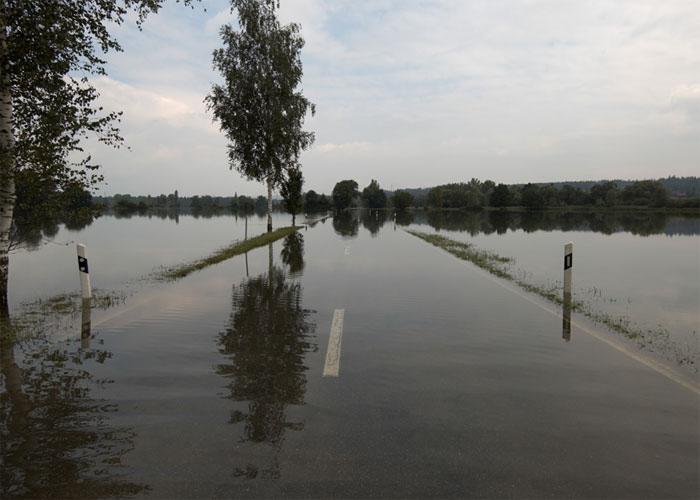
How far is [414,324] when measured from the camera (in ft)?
25.9

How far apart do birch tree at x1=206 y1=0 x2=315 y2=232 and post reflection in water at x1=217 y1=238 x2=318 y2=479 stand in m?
21.0

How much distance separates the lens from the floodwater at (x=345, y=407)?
127 inches

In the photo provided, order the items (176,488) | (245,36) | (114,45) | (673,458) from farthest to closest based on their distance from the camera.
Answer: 1. (245,36)
2. (114,45)
3. (673,458)
4. (176,488)

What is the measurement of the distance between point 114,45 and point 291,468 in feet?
29.9

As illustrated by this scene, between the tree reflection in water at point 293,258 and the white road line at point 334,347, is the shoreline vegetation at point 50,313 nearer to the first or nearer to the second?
the tree reflection in water at point 293,258

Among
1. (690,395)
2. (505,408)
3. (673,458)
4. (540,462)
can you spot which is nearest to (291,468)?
(540,462)

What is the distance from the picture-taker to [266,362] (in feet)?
19.0

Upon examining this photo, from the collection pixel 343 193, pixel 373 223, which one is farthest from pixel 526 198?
pixel 373 223

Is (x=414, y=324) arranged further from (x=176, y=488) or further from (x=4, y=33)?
(x=4, y=33)

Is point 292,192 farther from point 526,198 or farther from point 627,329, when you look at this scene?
point 526,198

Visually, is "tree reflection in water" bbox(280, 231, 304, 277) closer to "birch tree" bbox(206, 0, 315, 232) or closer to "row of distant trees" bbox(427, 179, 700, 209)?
"birch tree" bbox(206, 0, 315, 232)

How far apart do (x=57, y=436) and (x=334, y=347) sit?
3.67 meters

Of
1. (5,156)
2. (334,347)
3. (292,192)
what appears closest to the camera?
(334,347)

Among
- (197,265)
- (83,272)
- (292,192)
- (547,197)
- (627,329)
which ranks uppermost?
(547,197)
